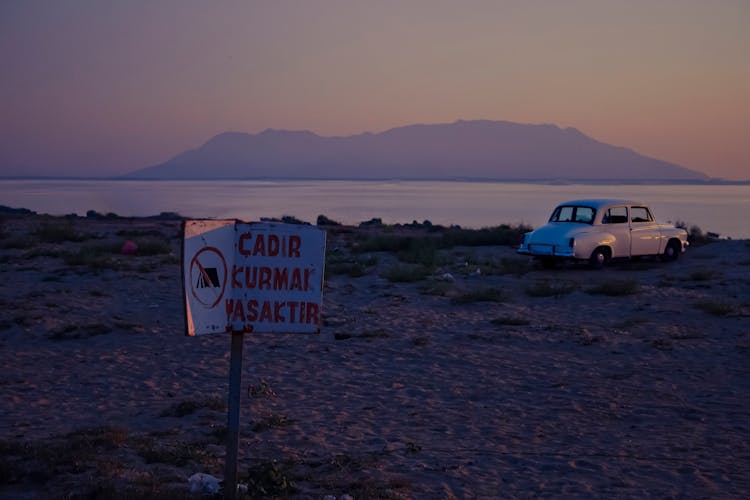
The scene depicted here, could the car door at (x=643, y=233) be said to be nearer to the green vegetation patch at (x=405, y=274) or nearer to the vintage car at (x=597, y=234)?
the vintage car at (x=597, y=234)

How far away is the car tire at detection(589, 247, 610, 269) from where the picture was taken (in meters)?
18.0

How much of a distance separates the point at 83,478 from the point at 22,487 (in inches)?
14.8

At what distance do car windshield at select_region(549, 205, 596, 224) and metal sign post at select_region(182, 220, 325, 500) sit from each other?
14.5 m

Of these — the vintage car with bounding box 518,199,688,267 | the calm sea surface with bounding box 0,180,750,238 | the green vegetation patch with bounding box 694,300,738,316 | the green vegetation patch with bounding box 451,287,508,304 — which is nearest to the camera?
the green vegetation patch with bounding box 694,300,738,316

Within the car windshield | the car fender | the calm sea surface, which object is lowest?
the calm sea surface

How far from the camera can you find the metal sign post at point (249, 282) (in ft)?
14.8

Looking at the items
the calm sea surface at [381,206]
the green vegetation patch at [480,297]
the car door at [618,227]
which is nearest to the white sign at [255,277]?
the green vegetation patch at [480,297]

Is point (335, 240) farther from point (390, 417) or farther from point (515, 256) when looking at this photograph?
point (390, 417)

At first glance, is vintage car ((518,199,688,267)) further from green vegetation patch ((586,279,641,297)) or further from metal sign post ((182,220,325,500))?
metal sign post ((182,220,325,500))

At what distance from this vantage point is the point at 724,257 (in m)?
20.8

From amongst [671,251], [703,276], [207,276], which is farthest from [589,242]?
[207,276]

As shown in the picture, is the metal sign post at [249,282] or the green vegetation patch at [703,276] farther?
the green vegetation patch at [703,276]

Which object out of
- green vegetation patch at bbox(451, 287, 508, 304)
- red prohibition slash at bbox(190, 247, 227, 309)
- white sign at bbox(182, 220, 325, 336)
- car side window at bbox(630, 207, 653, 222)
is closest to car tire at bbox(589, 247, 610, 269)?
car side window at bbox(630, 207, 653, 222)

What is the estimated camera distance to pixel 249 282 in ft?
15.1
